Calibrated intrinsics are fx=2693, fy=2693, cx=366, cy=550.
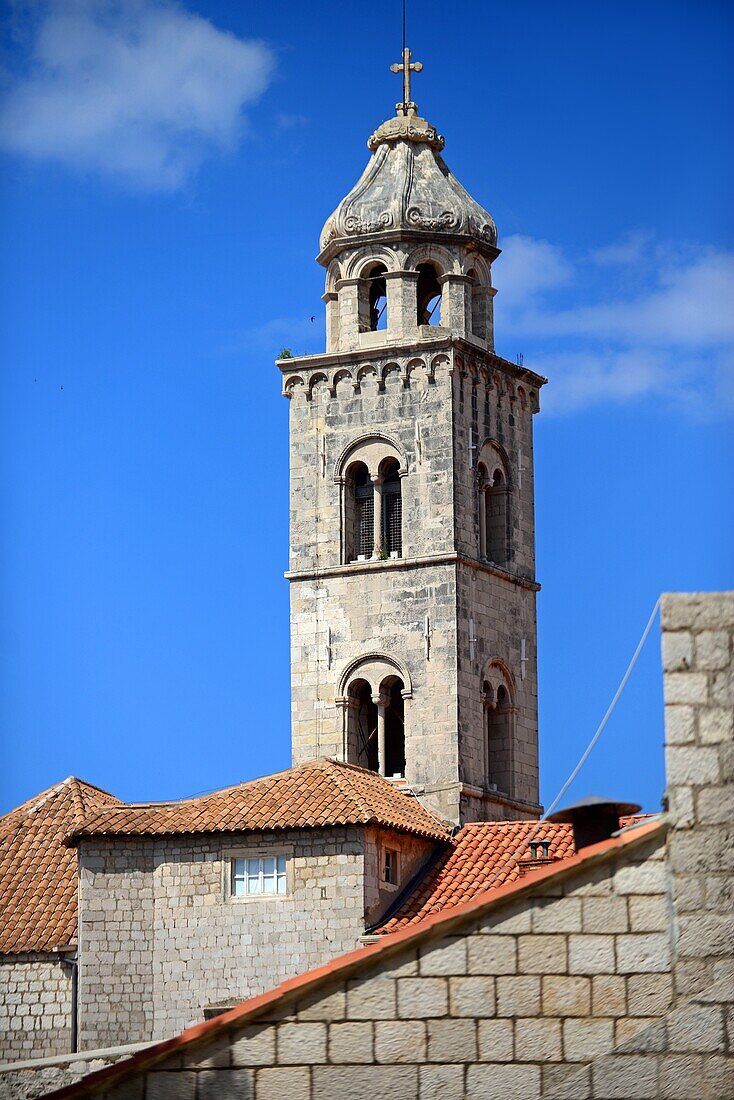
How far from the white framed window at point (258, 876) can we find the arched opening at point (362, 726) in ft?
28.8

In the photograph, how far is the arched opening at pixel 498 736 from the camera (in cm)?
5278

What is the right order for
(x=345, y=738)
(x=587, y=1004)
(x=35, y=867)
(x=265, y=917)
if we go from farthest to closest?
(x=345, y=738), (x=35, y=867), (x=265, y=917), (x=587, y=1004)

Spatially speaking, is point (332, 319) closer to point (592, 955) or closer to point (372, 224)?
point (372, 224)

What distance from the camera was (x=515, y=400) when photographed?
55312mm

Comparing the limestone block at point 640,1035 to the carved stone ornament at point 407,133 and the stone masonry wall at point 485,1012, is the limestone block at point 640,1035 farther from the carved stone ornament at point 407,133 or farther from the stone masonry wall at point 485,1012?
the carved stone ornament at point 407,133

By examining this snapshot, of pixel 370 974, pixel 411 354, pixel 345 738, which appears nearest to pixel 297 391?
pixel 411 354

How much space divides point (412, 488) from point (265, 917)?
12183 millimetres

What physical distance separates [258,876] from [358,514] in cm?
1221

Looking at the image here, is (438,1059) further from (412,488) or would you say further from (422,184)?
(422,184)

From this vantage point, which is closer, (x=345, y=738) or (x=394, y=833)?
(x=394, y=833)

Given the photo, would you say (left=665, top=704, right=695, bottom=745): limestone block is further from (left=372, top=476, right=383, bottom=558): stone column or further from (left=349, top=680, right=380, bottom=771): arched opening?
(left=372, top=476, right=383, bottom=558): stone column

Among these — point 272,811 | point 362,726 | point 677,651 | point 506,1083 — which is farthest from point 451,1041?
point 362,726

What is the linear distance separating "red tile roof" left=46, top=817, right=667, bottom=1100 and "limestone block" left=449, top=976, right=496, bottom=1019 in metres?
0.39

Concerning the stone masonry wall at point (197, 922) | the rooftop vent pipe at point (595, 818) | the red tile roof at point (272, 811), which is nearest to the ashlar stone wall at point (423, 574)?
the red tile roof at point (272, 811)
